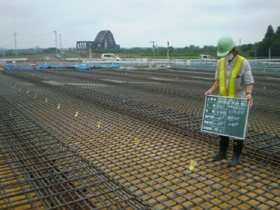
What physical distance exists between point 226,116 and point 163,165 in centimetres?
89

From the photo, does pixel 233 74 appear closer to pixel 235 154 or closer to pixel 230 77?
pixel 230 77

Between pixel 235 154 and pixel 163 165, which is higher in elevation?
pixel 235 154

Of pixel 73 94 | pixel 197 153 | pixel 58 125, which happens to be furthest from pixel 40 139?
pixel 73 94

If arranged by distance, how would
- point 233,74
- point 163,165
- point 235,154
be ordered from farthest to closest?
point 163,165, point 235,154, point 233,74

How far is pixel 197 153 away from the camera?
→ 11.0 ft

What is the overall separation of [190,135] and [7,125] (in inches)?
119

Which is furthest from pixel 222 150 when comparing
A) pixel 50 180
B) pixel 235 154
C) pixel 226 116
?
pixel 50 180

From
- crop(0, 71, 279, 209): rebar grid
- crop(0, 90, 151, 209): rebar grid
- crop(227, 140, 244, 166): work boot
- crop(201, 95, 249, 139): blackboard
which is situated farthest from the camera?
crop(227, 140, 244, 166): work boot

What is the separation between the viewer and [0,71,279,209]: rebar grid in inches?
92.1

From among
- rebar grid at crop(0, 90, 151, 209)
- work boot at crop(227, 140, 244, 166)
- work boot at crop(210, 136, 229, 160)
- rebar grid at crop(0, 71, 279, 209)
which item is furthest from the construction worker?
rebar grid at crop(0, 90, 151, 209)

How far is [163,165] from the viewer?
3029 millimetres

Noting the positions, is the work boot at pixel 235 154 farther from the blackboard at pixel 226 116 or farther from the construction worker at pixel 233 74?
the blackboard at pixel 226 116

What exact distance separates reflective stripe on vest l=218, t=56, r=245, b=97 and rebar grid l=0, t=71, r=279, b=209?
82 cm

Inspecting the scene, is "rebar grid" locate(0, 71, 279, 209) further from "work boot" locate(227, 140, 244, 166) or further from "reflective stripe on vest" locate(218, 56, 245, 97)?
"reflective stripe on vest" locate(218, 56, 245, 97)
